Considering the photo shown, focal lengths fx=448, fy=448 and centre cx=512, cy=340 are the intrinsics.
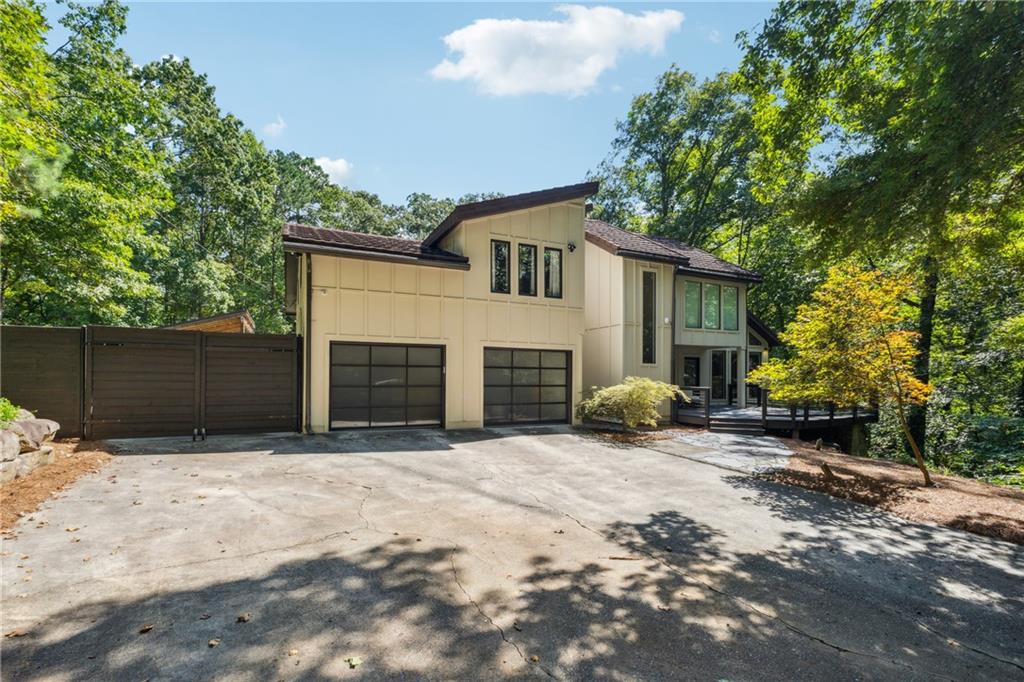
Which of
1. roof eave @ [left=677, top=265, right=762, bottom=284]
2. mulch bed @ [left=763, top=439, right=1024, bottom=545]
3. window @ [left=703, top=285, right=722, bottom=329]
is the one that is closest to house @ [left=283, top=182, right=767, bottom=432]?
roof eave @ [left=677, top=265, right=762, bottom=284]

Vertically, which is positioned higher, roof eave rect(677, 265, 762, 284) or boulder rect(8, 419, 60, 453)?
roof eave rect(677, 265, 762, 284)

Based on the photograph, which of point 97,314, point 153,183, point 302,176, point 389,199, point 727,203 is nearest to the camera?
point 153,183

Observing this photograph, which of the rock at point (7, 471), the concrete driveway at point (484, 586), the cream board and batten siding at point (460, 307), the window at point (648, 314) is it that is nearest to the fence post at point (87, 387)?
the concrete driveway at point (484, 586)

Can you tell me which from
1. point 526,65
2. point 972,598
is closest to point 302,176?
point 526,65

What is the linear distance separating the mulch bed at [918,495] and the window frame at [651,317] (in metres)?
6.24

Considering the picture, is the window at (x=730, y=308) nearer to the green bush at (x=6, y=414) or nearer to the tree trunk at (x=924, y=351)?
the tree trunk at (x=924, y=351)

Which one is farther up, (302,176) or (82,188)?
(302,176)

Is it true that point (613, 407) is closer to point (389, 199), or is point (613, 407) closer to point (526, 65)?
point (526, 65)

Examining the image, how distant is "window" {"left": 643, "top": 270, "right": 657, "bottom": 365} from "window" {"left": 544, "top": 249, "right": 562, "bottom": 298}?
12.6 feet

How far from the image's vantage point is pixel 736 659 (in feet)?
9.48

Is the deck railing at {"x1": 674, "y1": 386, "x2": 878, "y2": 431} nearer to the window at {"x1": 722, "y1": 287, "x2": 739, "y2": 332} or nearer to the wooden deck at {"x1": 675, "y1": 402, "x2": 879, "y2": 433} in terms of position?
the wooden deck at {"x1": 675, "y1": 402, "x2": 879, "y2": 433}

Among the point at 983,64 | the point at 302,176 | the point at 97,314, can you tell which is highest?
the point at 302,176

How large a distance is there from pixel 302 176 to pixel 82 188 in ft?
74.8

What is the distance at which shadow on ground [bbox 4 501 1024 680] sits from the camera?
106 inches
